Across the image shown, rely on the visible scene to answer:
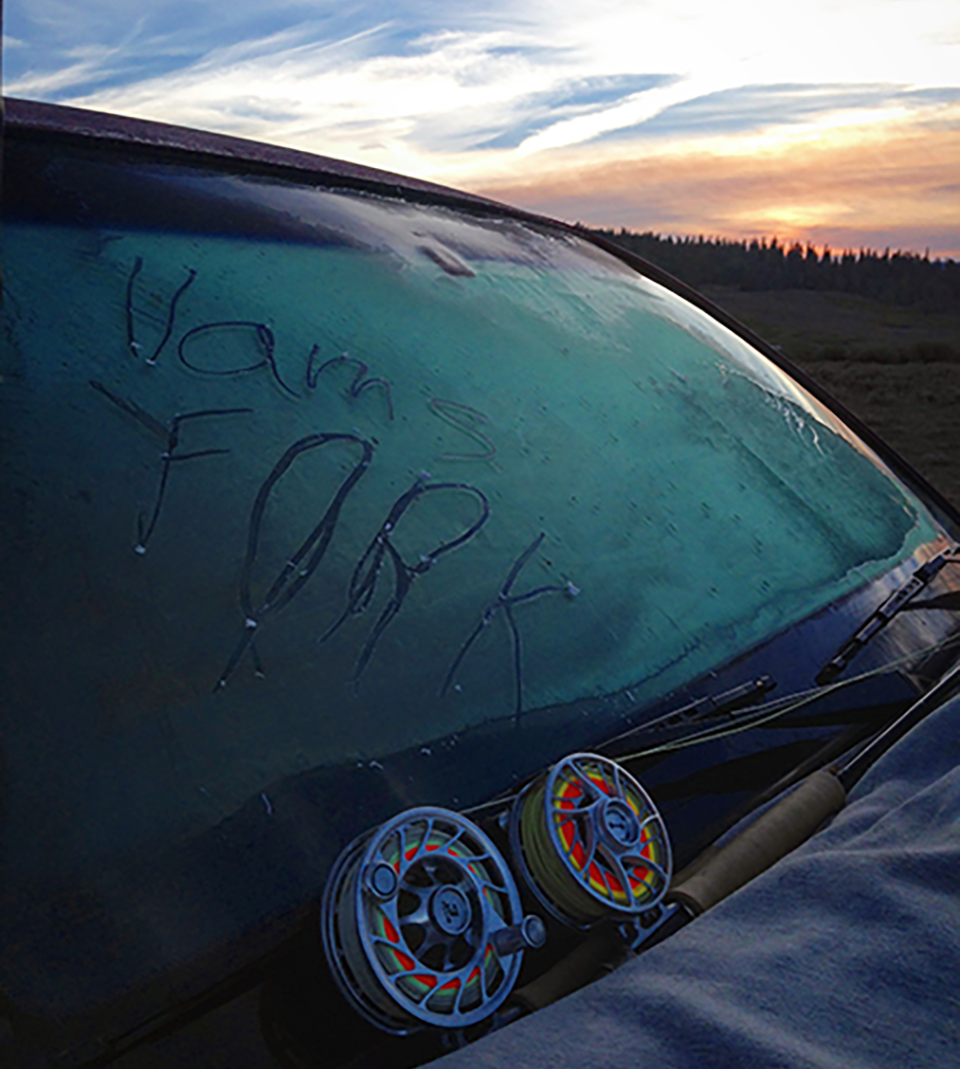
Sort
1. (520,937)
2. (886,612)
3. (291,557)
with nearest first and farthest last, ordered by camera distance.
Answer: (520,937), (291,557), (886,612)

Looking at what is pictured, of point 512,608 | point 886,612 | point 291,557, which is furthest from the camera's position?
point 886,612

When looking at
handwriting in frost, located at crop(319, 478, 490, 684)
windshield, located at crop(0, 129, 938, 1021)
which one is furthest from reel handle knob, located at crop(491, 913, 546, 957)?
handwriting in frost, located at crop(319, 478, 490, 684)

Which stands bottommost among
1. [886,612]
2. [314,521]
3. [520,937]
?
[520,937]

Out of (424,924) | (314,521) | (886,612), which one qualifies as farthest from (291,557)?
(886,612)

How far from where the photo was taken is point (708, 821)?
119 cm

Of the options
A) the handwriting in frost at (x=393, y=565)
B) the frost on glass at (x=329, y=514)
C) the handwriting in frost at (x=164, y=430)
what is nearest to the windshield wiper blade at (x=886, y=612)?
the frost on glass at (x=329, y=514)

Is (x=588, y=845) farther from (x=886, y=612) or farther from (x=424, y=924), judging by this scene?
(x=886, y=612)

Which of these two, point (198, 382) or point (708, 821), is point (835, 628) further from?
point (198, 382)

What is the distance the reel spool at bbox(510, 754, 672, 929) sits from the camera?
3.29 feet

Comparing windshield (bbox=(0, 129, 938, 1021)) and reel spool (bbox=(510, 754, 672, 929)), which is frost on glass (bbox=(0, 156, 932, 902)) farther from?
reel spool (bbox=(510, 754, 672, 929))

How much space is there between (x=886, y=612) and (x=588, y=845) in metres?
0.78

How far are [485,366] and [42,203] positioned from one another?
0.63 metres

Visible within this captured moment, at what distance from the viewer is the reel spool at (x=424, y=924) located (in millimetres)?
878

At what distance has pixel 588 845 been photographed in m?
1.03
